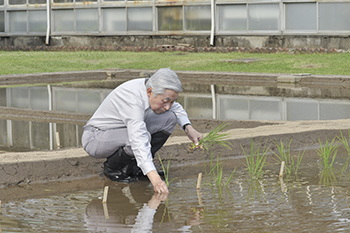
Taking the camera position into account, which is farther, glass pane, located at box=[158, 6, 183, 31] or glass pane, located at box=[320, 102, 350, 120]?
glass pane, located at box=[158, 6, 183, 31]

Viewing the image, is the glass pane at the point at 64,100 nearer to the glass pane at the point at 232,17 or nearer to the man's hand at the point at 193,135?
the man's hand at the point at 193,135

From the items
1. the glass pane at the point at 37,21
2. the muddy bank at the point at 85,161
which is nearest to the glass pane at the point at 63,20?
the glass pane at the point at 37,21

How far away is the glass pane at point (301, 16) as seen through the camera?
19.4 meters

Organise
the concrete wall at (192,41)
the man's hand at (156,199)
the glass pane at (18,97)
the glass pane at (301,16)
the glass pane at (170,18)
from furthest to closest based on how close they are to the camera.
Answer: the glass pane at (170,18) < the glass pane at (301,16) < the concrete wall at (192,41) < the glass pane at (18,97) < the man's hand at (156,199)

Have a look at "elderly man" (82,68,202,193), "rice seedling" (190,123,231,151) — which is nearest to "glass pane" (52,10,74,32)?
"rice seedling" (190,123,231,151)

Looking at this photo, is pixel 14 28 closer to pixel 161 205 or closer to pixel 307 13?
pixel 307 13

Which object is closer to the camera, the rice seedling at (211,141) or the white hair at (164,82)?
the white hair at (164,82)

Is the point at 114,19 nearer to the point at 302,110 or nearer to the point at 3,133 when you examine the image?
the point at 302,110

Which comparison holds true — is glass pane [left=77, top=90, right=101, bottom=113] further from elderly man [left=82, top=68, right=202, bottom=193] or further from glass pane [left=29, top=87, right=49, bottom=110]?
elderly man [left=82, top=68, right=202, bottom=193]

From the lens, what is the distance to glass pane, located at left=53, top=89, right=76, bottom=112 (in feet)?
34.9

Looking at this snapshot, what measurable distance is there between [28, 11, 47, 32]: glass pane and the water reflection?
11668mm

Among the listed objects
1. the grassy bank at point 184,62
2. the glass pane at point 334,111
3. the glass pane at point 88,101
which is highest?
the grassy bank at point 184,62

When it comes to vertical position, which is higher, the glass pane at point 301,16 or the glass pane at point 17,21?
the glass pane at point 17,21

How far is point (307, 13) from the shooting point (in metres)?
19.5
